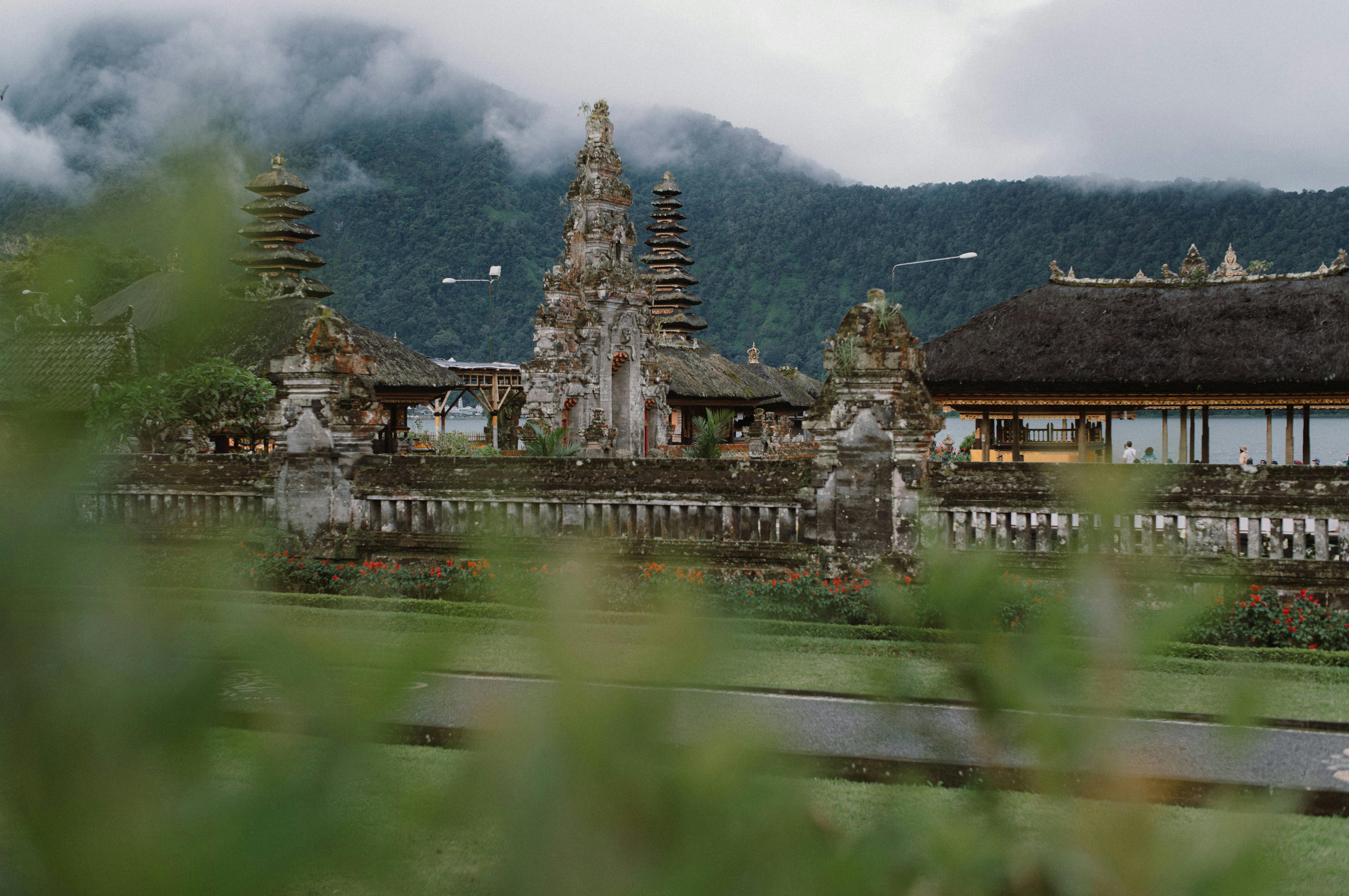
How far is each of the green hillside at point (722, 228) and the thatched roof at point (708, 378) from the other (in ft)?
25.3

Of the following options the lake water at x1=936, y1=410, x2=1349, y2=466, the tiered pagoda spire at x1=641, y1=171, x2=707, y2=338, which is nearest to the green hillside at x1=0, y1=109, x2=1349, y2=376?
the tiered pagoda spire at x1=641, y1=171, x2=707, y2=338

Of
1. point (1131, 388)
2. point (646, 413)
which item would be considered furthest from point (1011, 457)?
point (646, 413)

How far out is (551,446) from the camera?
612 inches

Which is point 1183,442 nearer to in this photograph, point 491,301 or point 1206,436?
point 1206,436

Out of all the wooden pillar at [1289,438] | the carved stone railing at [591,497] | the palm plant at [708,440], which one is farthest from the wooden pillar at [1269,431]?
the carved stone railing at [591,497]

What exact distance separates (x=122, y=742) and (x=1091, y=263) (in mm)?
71802

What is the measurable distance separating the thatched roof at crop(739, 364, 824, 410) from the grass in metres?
40.7

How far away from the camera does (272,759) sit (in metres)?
0.92

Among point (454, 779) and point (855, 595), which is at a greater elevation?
point (454, 779)

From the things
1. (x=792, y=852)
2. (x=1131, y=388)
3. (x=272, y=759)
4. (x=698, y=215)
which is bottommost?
(x=792, y=852)

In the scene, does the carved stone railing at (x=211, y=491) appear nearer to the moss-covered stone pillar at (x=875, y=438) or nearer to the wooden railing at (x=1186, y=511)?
the moss-covered stone pillar at (x=875, y=438)

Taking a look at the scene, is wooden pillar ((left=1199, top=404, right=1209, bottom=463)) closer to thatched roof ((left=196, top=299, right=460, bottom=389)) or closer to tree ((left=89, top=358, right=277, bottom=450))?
thatched roof ((left=196, top=299, right=460, bottom=389))

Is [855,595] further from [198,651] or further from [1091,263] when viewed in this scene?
[1091,263]

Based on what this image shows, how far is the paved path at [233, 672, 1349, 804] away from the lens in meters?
1.03
